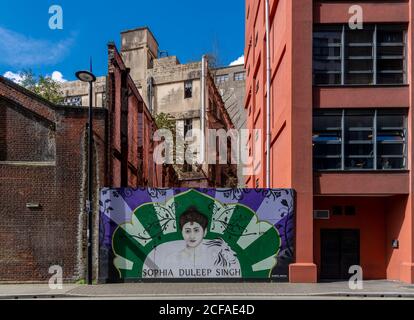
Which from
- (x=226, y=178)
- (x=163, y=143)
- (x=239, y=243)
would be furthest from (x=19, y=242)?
(x=226, y=178)

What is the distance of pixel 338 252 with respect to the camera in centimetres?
1898

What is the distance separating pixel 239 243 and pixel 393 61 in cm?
904

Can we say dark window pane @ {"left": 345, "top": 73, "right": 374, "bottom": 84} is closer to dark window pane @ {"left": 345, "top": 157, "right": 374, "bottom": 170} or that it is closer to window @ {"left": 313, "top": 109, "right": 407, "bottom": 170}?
window @ {"left": 313, "top": 109, "right": 407, "bottom": 170}

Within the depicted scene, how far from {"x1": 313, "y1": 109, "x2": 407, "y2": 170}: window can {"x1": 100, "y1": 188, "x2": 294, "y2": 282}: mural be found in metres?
2.26

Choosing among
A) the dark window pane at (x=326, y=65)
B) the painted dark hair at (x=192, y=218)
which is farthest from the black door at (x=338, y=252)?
the dark window pane at (x=326, y=65)

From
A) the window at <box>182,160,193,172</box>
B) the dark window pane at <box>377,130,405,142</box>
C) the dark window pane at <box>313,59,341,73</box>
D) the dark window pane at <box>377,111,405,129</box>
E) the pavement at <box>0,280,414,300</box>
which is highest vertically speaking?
the dark window pane at <box>313,59,341,73</box>

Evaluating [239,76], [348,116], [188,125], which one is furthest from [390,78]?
[239,76]

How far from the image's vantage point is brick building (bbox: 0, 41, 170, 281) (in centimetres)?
1705

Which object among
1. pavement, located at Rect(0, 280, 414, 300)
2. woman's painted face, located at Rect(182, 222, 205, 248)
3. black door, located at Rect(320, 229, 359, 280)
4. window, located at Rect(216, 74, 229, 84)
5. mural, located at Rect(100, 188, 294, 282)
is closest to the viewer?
pavement, located at Rect(0, 280, 414, 300)

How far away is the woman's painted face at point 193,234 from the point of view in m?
17.2

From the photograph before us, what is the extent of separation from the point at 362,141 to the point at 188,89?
Answer: 2674 centimetres

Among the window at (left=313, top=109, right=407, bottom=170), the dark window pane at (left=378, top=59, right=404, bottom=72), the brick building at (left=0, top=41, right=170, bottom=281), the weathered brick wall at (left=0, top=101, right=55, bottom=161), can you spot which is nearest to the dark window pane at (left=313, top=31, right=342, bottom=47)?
the dark window pane at (left=378, top=59, right=404, bottom=72)

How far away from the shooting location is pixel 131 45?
49.1 m

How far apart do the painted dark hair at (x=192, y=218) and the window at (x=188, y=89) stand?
26.5 meters
